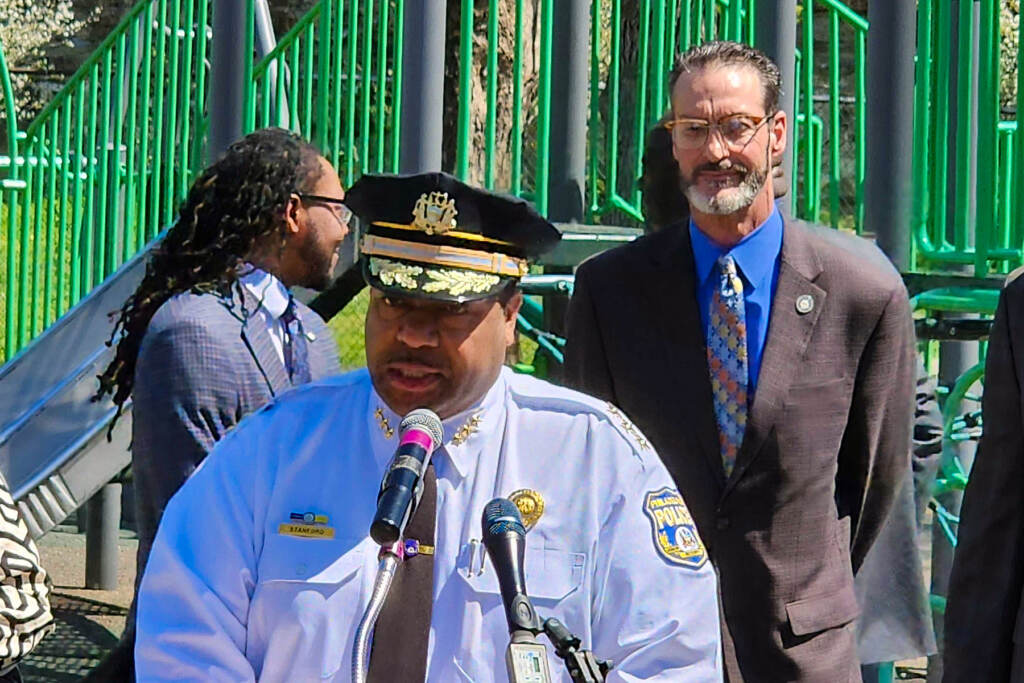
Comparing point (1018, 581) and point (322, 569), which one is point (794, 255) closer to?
point (1018, 581)

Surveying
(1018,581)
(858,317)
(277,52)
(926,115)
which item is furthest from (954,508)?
(1018,581)

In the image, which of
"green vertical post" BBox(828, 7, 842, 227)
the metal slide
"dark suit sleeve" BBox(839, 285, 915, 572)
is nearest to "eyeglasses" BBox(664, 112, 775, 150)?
"dark suit sleeve" BBox(839, 285, 915, 572)

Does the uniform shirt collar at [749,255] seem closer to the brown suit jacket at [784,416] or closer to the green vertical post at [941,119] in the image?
the brown suit jacket at [784,416]

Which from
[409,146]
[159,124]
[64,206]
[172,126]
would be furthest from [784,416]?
[64,206]

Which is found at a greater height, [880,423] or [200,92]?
[200,92]

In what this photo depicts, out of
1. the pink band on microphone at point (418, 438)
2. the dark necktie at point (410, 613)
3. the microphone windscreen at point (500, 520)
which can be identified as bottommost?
the dark necktie at point (410, 613)

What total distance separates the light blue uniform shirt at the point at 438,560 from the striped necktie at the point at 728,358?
4.65 feet

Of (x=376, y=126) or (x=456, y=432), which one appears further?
(x=376, y=126)

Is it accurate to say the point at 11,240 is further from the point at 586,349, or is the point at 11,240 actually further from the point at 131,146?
the point at 586,349

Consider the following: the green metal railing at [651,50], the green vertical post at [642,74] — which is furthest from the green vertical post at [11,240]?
the green vertical post at [642,74]

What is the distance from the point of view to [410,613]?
2.79 m

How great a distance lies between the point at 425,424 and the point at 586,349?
6.38 ft

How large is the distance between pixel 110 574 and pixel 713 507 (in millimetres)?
7493

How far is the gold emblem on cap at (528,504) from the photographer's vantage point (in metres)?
2.85
